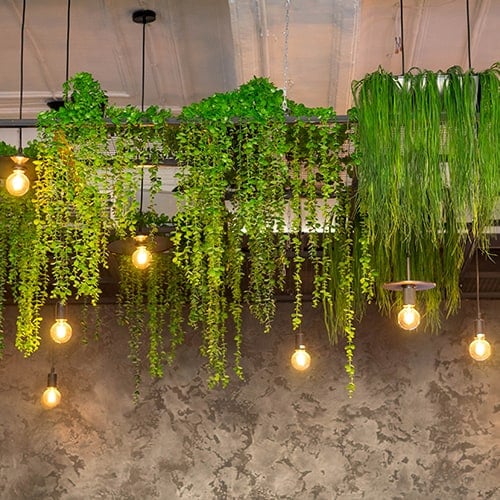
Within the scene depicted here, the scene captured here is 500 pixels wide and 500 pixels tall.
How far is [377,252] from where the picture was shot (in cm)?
636

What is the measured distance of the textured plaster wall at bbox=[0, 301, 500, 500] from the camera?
29.7ft

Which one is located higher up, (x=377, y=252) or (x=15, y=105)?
(x=15, y=105)

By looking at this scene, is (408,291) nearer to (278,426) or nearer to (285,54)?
(285,54)

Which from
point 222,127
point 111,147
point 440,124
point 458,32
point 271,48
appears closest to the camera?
point 440,124

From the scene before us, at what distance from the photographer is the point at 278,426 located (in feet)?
30.1

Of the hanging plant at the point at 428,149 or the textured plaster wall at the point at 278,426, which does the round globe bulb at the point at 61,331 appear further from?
the hanging plant at the point at 428,149

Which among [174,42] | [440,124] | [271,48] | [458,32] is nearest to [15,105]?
[174,42]

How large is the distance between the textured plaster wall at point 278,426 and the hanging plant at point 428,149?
5023 millimetres

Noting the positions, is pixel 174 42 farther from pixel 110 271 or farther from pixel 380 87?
pixel 110 271

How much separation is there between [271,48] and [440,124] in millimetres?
1198

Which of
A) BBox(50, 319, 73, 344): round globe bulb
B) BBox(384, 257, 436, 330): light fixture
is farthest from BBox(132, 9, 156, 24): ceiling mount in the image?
BBox(50, 319, 73, 344): round globe bulb

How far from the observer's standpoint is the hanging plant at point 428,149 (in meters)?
4.30

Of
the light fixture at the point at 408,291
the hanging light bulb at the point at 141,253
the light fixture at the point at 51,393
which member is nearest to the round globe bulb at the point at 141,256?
the hanging light bulb at the point at 141,253

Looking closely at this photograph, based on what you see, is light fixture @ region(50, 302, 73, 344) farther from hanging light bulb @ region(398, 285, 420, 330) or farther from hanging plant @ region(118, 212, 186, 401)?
hanging light bulb @ region(398, 285, 420, 330)
